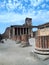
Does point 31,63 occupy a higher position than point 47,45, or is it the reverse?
point 47,45

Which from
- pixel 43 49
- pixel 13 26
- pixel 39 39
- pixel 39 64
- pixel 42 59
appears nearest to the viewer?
pixel 39 64

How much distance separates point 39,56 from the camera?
6.05 m

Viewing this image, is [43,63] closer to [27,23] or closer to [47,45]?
[47,45]

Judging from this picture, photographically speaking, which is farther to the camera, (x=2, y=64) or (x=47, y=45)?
(x=47, y=45)

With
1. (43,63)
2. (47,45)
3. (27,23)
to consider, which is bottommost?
(43,63)

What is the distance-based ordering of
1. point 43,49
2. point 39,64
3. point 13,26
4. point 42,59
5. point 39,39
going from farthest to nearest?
point 13,26 → point 39,39 → point 43,49 → point 42,59 → point 39,64

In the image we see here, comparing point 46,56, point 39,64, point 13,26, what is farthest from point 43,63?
point 13,26

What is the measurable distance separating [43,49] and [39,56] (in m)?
0.36

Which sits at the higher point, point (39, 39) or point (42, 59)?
point (39, 39)

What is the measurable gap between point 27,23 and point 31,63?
31.3 metres

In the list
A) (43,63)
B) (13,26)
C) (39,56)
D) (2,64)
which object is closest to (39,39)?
(39,56)

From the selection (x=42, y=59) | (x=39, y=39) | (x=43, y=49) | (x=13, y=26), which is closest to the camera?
(x=42, y=59)

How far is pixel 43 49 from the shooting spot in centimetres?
622

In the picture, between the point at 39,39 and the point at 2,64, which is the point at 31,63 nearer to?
the point at 2,64
